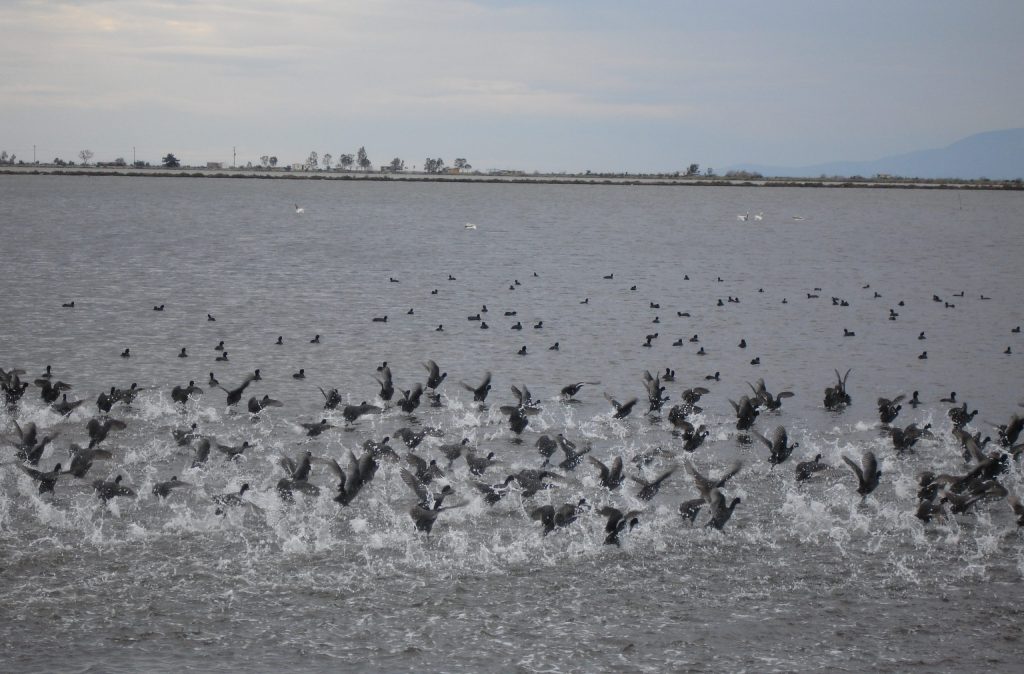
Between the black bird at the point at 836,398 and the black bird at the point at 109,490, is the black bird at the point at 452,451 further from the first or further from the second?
the black bird at the point at 836,398

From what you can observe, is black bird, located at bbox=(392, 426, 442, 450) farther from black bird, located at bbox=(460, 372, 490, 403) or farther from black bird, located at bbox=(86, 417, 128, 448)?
black bird, located at bbox=(86, 417, 128, 448)

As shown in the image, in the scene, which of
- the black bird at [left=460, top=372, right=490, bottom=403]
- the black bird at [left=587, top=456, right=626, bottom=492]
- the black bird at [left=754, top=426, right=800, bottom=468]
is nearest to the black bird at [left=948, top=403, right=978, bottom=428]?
the black bird at [left=754, top=426, right=800, bottom=468]

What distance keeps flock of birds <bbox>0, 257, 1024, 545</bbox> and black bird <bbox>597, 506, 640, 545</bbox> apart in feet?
0.09

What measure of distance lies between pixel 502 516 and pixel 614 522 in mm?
2093

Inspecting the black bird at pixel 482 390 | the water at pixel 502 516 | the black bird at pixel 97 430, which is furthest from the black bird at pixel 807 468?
the black bird at pixel 97 430

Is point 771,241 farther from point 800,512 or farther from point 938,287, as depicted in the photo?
point 800,512

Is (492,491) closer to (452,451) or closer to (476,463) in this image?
(476,463)

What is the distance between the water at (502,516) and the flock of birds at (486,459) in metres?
0.22

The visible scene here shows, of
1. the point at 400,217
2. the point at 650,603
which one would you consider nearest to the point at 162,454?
the point at 650,603

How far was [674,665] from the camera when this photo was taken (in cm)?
1209

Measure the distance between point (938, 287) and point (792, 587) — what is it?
4660cm

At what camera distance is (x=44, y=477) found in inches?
649

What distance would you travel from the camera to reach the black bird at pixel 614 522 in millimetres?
15141

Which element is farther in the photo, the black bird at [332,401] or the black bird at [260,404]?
the black bird at [332,401]
